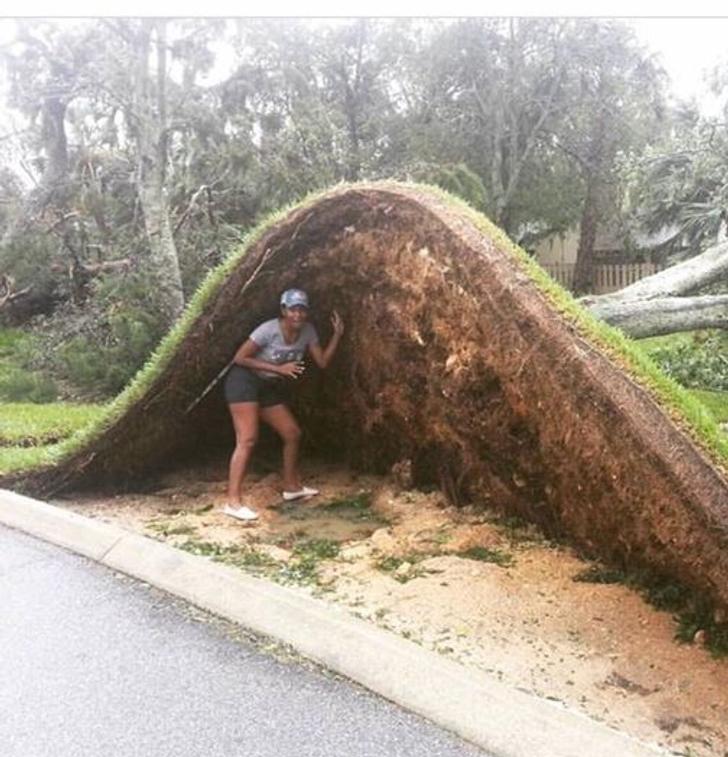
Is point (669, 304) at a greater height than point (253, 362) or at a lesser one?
greater

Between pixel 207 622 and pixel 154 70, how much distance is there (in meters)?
7.10

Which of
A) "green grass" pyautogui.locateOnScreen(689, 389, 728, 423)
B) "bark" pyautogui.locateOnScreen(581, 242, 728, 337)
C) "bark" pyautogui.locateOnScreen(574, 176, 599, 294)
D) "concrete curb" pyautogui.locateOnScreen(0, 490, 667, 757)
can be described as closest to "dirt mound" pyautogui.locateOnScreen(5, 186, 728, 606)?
"concrete curb" pyautogui.locateOnScreen(0, 490, 667, 757)

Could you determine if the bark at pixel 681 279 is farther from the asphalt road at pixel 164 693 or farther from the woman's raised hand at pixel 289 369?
the asphalt road at pixel 164 693

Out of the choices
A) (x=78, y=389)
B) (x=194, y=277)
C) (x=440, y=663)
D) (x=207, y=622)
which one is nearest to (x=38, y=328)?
(x=78, y=389)

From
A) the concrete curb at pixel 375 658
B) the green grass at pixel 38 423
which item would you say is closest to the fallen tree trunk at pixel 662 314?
the concrete curb at pixel 375 658

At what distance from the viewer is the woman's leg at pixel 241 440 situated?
4359 mm

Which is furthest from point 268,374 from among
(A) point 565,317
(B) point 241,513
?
(A) point 565,317

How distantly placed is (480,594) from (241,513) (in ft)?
4.88

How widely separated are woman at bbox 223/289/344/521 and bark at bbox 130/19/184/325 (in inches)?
177

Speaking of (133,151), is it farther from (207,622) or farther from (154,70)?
(207,622)

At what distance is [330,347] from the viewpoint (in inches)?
175

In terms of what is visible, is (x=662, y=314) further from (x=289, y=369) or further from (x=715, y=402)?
(x=715, y=402)

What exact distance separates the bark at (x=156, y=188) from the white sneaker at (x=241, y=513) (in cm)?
469

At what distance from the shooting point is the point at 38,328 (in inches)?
329
